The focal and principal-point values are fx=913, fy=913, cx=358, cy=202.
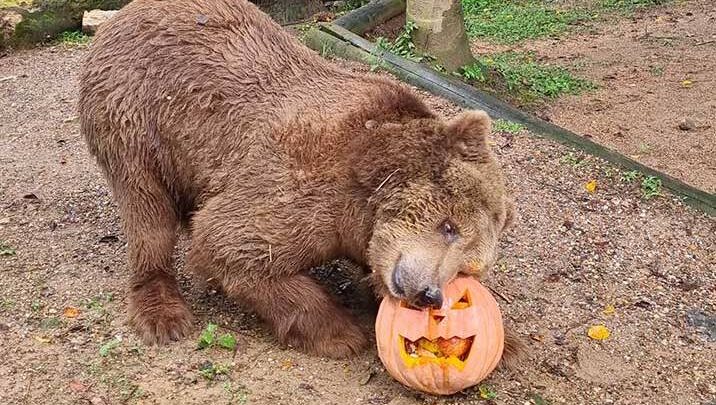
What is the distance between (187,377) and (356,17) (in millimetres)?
5401

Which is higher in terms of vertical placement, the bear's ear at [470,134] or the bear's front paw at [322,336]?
the bear's ear at [470,134]

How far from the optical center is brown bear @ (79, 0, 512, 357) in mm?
3938

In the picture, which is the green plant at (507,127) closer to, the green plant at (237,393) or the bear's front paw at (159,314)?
the bear's front paw at (159,314)

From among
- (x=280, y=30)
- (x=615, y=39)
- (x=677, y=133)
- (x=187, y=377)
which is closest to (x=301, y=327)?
(x=187, y=377)

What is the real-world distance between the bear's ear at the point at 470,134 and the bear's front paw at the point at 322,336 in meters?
1.00

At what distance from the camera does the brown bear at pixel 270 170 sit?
3.94m

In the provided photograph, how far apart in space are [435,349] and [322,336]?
642mm

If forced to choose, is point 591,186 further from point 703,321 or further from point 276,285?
point 276,285

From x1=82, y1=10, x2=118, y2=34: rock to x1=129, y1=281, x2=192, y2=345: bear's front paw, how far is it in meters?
5.73

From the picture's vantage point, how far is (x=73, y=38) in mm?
9641

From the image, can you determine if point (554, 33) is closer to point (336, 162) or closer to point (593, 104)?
point (593, 104)

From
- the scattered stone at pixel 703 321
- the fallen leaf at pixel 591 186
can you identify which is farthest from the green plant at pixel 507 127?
the scattered stone at pixel 703 321

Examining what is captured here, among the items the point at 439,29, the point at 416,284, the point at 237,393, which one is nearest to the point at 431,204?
the point at 416,284

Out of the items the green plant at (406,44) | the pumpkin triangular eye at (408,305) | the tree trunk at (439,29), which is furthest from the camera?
the tree trunk at (439,29)
